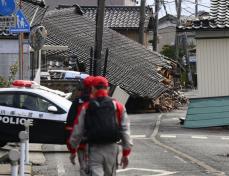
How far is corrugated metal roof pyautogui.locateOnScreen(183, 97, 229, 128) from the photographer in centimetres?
2255

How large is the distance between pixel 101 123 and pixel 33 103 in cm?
857

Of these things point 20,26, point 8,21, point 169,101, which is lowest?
point 169,101

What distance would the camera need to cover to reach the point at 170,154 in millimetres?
14992

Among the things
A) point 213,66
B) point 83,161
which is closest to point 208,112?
point 213,66

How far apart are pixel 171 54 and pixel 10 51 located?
4722cm

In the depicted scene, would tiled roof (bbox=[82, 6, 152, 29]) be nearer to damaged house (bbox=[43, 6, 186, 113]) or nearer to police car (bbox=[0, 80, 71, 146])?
damaged house (bbox=[43, 6, 186, 113])

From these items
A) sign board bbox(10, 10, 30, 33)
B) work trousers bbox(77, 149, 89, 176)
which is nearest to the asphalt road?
sign board bbox(10, 10, 30, 33)

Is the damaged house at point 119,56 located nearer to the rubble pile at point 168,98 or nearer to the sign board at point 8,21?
the rubble pile at point 168,98

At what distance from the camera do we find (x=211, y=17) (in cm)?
2331

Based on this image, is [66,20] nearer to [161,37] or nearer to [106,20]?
[106,20]

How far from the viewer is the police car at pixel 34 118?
1537 cm

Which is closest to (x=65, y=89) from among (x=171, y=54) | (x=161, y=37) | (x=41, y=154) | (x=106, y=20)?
(x=41, y=154)

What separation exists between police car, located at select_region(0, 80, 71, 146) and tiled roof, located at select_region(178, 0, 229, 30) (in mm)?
8435

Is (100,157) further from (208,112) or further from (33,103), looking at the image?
(208,112)
